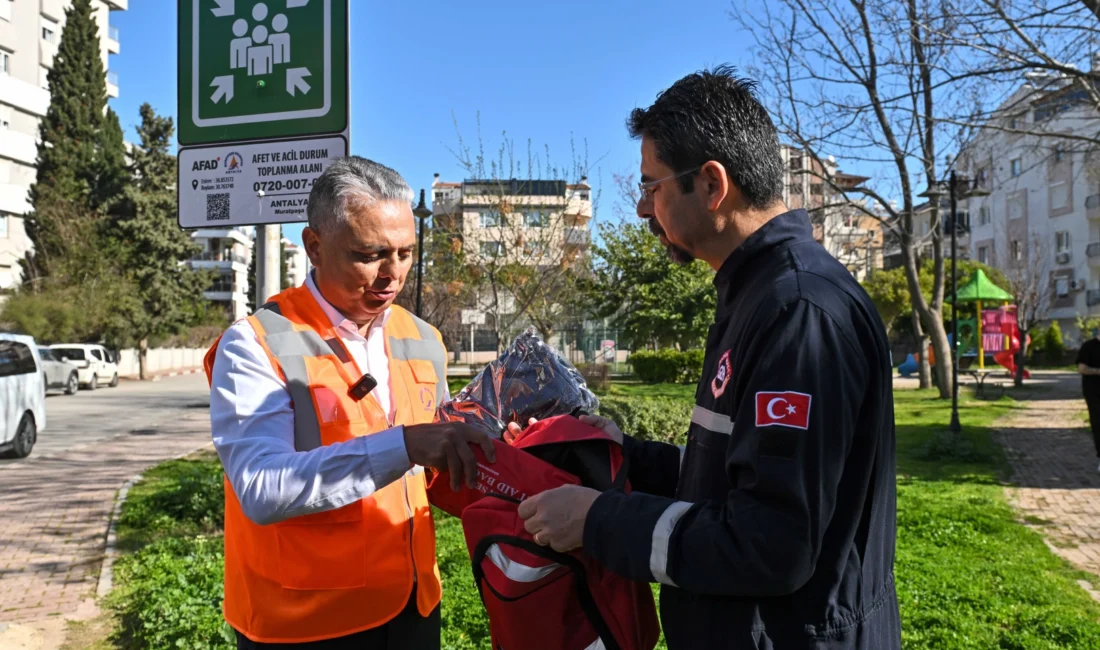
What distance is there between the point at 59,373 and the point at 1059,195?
2070 inches

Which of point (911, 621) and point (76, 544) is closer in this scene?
point (911, 621)

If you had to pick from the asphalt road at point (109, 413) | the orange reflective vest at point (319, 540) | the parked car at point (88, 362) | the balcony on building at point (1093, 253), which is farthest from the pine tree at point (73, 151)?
the balcony on building at point (1093, 253)

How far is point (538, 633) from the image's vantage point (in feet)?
6.64

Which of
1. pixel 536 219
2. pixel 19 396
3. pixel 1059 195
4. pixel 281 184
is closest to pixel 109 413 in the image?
pixel 19 396

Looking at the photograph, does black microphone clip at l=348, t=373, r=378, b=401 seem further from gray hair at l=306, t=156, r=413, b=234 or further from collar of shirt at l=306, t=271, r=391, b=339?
gray hair at l=306, t=156, r=413, b=234

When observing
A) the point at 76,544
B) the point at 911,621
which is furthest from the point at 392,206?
the point at 76,544

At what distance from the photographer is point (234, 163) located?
11.9ft

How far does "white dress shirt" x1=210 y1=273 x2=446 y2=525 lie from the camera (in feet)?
6.59

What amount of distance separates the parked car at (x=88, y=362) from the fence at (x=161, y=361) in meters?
9.78

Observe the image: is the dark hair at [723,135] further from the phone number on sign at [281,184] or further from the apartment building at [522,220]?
the apartment building at [522,220]

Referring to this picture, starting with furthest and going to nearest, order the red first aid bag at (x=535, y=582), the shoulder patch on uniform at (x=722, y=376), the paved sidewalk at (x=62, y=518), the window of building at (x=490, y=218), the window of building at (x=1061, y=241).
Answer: the window of building at (x=1061, y=241) < the window of building at (x=490, y=218) < the paved sidewalk at (x=62, y=518) < the red first aid bag at (x=535, y=582) < the shoulder patch on uniform at (x=722, y=376)

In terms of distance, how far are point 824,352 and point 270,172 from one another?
8.94ft

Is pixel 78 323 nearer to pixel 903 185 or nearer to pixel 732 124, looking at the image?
pixel 903 185

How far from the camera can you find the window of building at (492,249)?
19734 mm
